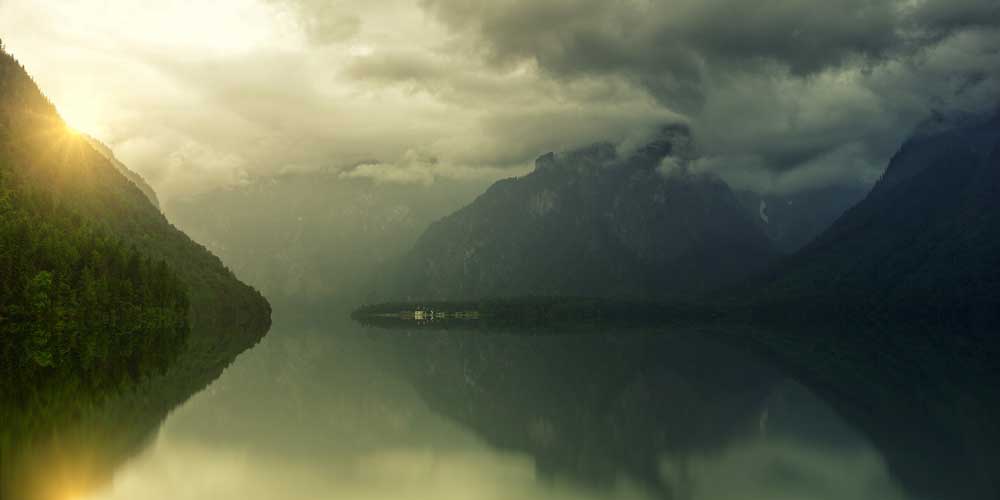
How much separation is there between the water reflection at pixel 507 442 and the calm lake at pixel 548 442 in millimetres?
150

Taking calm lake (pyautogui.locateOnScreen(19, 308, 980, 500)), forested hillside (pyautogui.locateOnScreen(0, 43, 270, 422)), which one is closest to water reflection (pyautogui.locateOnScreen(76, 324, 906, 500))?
calm lake (pyautogui.locateOnScreen(19, 308, 980, 500))

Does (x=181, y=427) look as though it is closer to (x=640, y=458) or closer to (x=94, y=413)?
(x=94, y=413)

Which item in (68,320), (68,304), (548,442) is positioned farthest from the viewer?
(68,304)

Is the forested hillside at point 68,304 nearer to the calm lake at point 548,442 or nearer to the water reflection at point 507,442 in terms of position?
the calm lake at point 548,442

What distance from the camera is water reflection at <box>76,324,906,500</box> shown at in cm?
3288

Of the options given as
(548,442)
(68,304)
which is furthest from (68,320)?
(548,442)

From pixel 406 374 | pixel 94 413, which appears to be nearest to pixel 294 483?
pixel 94 413

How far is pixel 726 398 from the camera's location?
6419 cm

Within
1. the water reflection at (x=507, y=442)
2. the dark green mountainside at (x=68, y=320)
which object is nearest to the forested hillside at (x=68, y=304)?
the dark green mountainside at (x=68, y=320)

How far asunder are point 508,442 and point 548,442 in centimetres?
249

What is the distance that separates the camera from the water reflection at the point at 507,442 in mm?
32875

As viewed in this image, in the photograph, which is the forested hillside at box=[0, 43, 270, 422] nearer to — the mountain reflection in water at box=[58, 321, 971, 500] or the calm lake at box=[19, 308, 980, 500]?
the calm lake at box=[19, 308, 980, 500]

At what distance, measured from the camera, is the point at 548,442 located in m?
43.4

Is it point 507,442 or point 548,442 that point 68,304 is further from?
point 548,442
